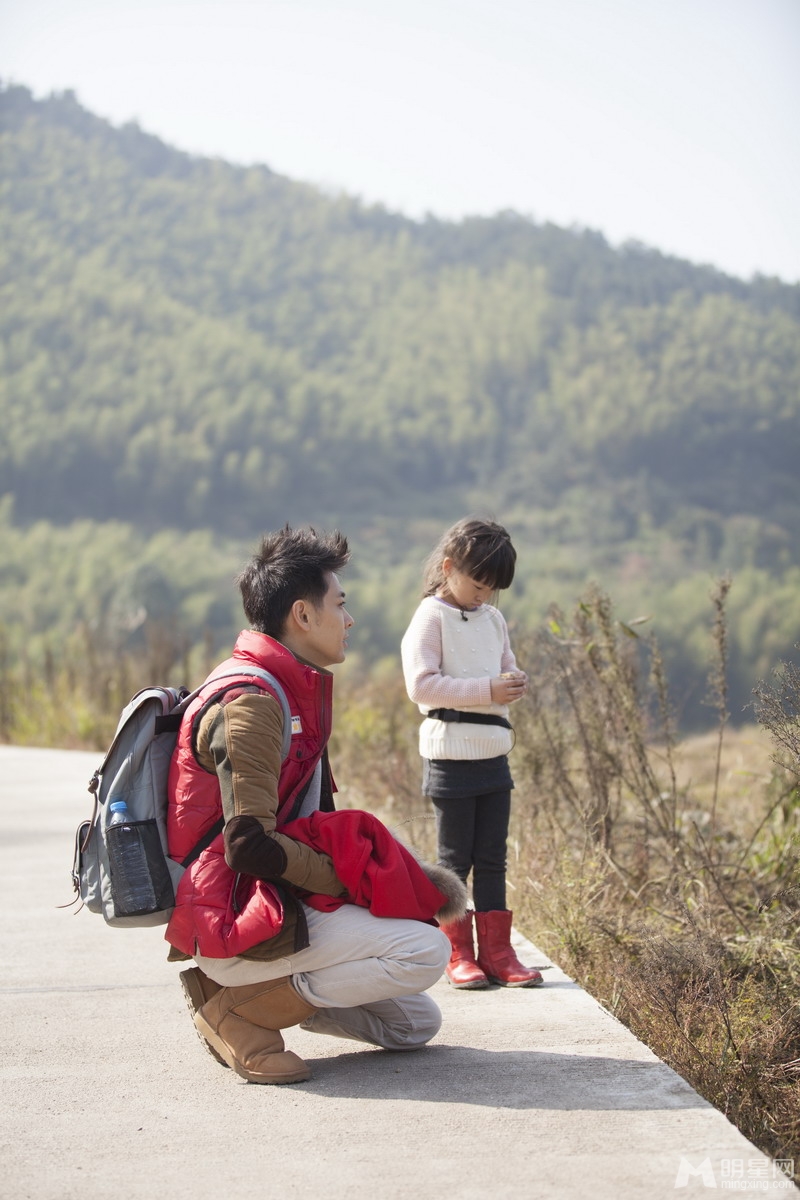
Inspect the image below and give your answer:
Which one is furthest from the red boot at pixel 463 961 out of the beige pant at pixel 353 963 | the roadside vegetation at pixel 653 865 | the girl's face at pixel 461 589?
the girl's face at pixel 461 589

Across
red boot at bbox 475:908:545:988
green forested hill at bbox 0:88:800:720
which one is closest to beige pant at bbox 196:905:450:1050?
red boot at bbox 475:908:545:988

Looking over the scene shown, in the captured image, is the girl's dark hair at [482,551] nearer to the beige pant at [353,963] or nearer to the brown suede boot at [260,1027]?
the beige pant at [353,963]

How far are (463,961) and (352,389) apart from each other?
90.9 meters

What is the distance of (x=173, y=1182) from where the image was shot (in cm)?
233

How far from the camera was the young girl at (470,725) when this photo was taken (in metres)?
3.72

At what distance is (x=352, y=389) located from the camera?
305 ft

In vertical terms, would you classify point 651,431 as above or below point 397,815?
above

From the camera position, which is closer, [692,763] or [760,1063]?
[760,1063]

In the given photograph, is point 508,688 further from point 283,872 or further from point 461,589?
point 283,872

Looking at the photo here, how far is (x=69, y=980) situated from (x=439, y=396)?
90798mm

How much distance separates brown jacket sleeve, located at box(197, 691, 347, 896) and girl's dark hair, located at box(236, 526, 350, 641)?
29 centimetres

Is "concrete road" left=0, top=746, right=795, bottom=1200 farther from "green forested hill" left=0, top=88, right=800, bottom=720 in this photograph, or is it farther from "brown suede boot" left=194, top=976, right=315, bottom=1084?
"green forested hill" left=0, top=88, right=800, bottom=720

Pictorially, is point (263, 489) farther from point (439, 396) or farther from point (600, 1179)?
point (600, 1179)

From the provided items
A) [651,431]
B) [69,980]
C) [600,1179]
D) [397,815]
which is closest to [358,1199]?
[600,1179]
